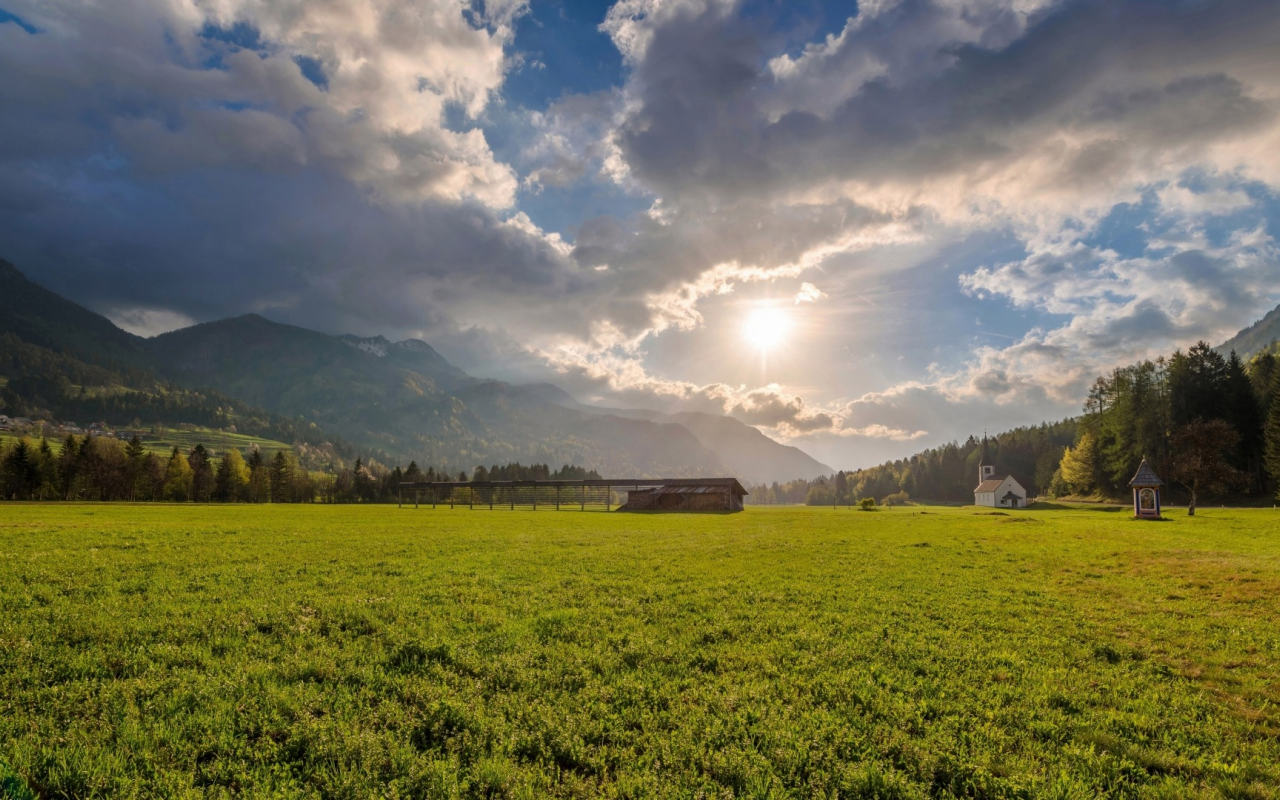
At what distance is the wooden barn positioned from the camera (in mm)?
86938

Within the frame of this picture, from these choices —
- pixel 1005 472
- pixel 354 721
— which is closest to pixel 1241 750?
pixel 354 721

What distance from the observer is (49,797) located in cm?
496

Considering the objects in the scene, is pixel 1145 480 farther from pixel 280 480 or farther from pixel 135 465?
pixel 135 465

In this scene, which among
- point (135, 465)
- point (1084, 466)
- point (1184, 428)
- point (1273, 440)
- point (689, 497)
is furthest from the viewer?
point (135, 465)

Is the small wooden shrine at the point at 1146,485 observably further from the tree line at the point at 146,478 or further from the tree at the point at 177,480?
the tree at the point at 177,480

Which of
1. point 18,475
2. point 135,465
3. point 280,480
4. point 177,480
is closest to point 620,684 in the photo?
point 135,465

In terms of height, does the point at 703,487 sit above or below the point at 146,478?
above

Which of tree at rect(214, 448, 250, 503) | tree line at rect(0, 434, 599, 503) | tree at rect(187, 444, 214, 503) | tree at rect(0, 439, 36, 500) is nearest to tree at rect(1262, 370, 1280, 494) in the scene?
tree line at rect(0, 434, 599, 503)

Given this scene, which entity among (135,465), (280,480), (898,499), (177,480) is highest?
(135,465)

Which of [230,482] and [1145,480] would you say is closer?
[1145,480]

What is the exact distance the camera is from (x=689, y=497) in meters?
88.1

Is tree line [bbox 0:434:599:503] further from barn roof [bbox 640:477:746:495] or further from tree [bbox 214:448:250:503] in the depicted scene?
barn roof [bbox 640:477:746:495]

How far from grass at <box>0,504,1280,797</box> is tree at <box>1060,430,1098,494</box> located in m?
105

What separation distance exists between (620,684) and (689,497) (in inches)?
3205
